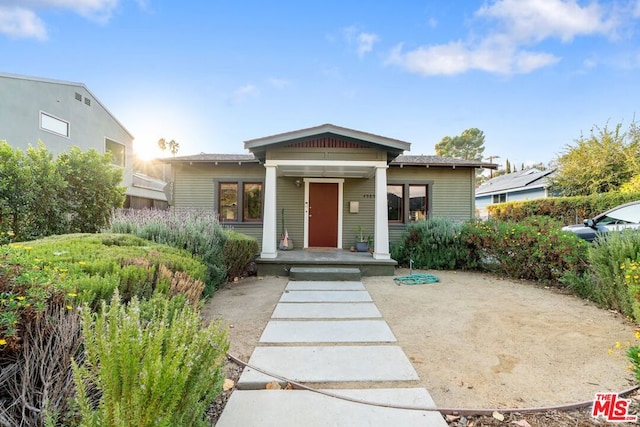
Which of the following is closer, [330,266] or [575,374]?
[575,374]

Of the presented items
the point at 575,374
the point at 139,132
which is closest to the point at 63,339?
the point at 575,374

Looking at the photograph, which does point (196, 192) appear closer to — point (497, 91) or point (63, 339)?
point (63, 339)

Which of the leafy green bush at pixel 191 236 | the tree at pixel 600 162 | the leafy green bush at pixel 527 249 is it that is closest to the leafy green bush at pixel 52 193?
the leafy green bush at pixel 191 236

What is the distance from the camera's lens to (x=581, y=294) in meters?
4.85

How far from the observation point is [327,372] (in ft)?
8.13

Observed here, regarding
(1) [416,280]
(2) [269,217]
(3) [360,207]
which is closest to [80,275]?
(2) [269,217]

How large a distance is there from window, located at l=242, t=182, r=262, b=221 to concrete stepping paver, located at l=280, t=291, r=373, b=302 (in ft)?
15.8

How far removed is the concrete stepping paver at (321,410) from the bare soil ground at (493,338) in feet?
0.71

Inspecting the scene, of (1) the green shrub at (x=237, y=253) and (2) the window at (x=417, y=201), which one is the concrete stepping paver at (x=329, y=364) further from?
(2) the window at (x=417, y=201)

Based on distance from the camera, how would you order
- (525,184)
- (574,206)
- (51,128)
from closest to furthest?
(51,128) → (574,206) → (525,184)

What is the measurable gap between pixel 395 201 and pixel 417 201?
735mm

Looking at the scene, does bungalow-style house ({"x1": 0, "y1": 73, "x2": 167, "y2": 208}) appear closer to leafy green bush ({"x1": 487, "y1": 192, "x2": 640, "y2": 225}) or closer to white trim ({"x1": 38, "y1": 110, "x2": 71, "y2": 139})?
white trim ({"x1": 38, "y1": 110, "x2": 71, "y2": 139})

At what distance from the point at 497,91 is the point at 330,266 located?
416 inches

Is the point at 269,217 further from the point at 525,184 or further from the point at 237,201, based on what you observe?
the point at 525,184
